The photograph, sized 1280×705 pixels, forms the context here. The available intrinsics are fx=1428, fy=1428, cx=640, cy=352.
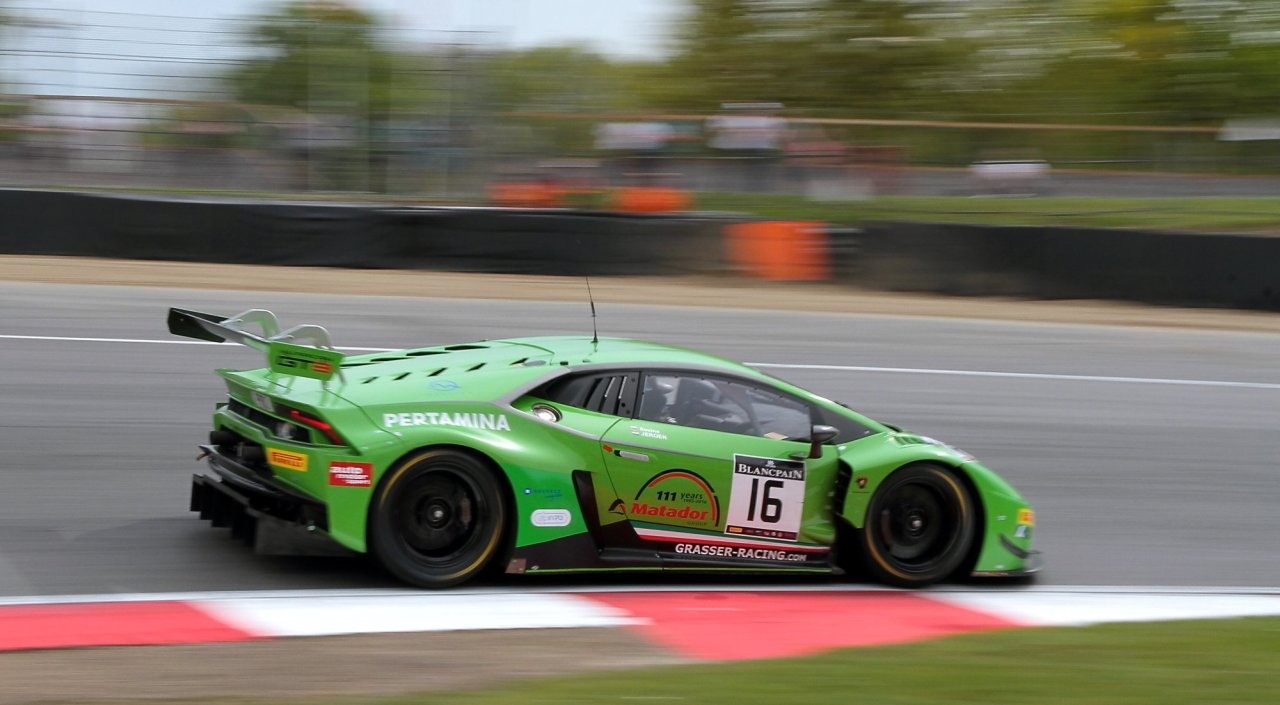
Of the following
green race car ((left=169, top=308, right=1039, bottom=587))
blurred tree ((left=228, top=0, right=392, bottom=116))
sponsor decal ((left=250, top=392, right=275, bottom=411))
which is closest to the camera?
green race car ((left=169, top=308, right=1039, bottom=587))

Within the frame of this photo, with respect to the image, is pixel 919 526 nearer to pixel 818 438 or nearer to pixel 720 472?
pixel 818 438

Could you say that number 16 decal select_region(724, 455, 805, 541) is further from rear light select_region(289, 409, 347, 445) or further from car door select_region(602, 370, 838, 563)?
rear light select_region(289, 409, 347, 445)

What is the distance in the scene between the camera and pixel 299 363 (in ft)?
20.1

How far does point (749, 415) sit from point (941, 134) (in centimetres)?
1353

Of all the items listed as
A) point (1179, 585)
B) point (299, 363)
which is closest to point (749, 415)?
point (299, 363)

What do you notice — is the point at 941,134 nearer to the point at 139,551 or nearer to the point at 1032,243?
the point at 1032,243

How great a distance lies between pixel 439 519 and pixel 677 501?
42.2 inches

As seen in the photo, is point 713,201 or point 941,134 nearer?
point 713,201

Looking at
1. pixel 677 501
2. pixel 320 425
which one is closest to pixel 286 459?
pixel 320 425

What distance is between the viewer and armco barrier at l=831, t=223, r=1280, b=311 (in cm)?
1586

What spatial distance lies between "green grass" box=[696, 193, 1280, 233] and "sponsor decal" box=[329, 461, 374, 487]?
11736 mm

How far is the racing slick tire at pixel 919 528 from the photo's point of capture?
6.81 meters

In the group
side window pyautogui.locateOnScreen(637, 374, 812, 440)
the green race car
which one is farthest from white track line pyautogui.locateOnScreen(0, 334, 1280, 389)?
side window pyautogui.locateOnScreen(637, 374, 812, 440)

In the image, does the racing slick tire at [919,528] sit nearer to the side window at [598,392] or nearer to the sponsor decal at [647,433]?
the sponsor decal at [647,433]
